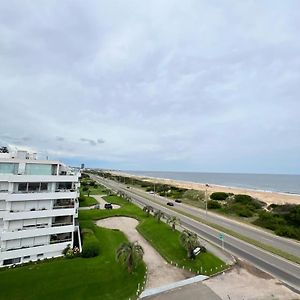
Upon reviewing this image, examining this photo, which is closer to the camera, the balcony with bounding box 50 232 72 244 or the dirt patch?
the dirt patch

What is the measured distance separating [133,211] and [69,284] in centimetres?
4012

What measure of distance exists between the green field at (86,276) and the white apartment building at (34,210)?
242cm

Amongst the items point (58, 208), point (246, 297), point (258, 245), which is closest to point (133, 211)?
point (58, 208)

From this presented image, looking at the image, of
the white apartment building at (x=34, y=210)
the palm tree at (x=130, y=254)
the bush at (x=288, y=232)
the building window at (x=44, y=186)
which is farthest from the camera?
the bush at (x=288, y=232)

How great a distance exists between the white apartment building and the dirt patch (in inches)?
921

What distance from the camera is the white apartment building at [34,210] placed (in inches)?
1420

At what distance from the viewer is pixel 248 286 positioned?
1074 inches

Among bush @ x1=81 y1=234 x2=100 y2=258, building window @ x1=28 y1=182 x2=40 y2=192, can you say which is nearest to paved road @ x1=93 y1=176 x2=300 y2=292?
bush @ x1=81 y1=234 x2=100 y2=258

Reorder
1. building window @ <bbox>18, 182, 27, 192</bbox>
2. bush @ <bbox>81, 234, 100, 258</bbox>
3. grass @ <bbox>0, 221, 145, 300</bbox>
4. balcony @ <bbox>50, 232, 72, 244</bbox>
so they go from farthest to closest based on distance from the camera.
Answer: balcony @ <bbox>50, 232, 72, 244</bbox>
building window @ <bbox>18, 182, 27, 192</bbox>
bush @ <bbox>81, 234, 100, 258</bbox>
grass @ <bbox>0, 221, 145, 300</bbox>

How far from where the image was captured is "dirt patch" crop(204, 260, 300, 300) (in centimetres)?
2519

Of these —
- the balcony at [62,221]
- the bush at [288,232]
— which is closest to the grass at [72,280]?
the balcony at [62,221]

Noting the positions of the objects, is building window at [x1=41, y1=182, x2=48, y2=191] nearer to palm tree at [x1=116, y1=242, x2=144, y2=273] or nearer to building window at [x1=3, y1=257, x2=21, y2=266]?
building window at [x1=3, y1=257, x2=21, y2=266]

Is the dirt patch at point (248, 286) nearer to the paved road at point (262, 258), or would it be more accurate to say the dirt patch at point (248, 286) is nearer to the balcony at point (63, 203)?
the paved road at point (262, 258)

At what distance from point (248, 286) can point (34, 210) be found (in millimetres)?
29981
